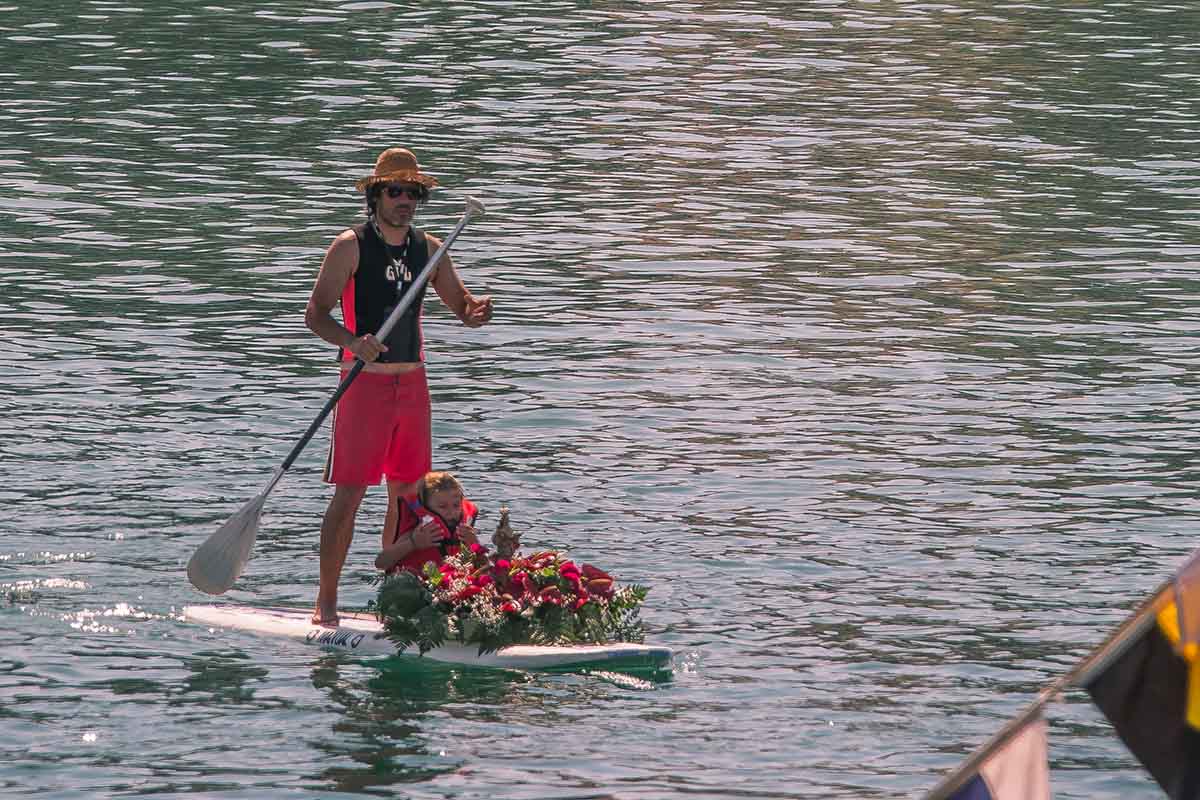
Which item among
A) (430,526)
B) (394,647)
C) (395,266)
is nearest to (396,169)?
(395,266)

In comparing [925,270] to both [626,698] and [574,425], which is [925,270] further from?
[626,698]

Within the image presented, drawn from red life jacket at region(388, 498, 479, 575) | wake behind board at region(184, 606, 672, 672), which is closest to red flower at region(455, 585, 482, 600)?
wake behind board at region(184, 606, 672, 672)

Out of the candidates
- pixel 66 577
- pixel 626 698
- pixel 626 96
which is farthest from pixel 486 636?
pixel 626 96

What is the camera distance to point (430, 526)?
1332 centimetres

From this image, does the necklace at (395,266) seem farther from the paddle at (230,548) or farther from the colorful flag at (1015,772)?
the colorful flag at (1015,772)

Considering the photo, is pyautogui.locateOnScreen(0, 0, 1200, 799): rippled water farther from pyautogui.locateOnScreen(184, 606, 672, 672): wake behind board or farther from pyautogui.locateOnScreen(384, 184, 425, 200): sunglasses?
pyautogui.locateOnScreen(384, 184, 425, 200): sunglasses

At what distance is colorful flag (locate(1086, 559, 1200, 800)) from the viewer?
5789mm

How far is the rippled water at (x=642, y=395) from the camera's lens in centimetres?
1202

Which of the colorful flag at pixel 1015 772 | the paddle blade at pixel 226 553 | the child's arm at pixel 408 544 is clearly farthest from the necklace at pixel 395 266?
the colorful flag at pixel 1015 772

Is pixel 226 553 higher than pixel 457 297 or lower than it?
lower

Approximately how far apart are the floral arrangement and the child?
0.21 m

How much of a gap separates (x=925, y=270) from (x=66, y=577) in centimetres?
1224

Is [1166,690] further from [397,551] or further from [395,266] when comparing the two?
[395,266]

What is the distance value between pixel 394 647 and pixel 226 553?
137 centimetres
